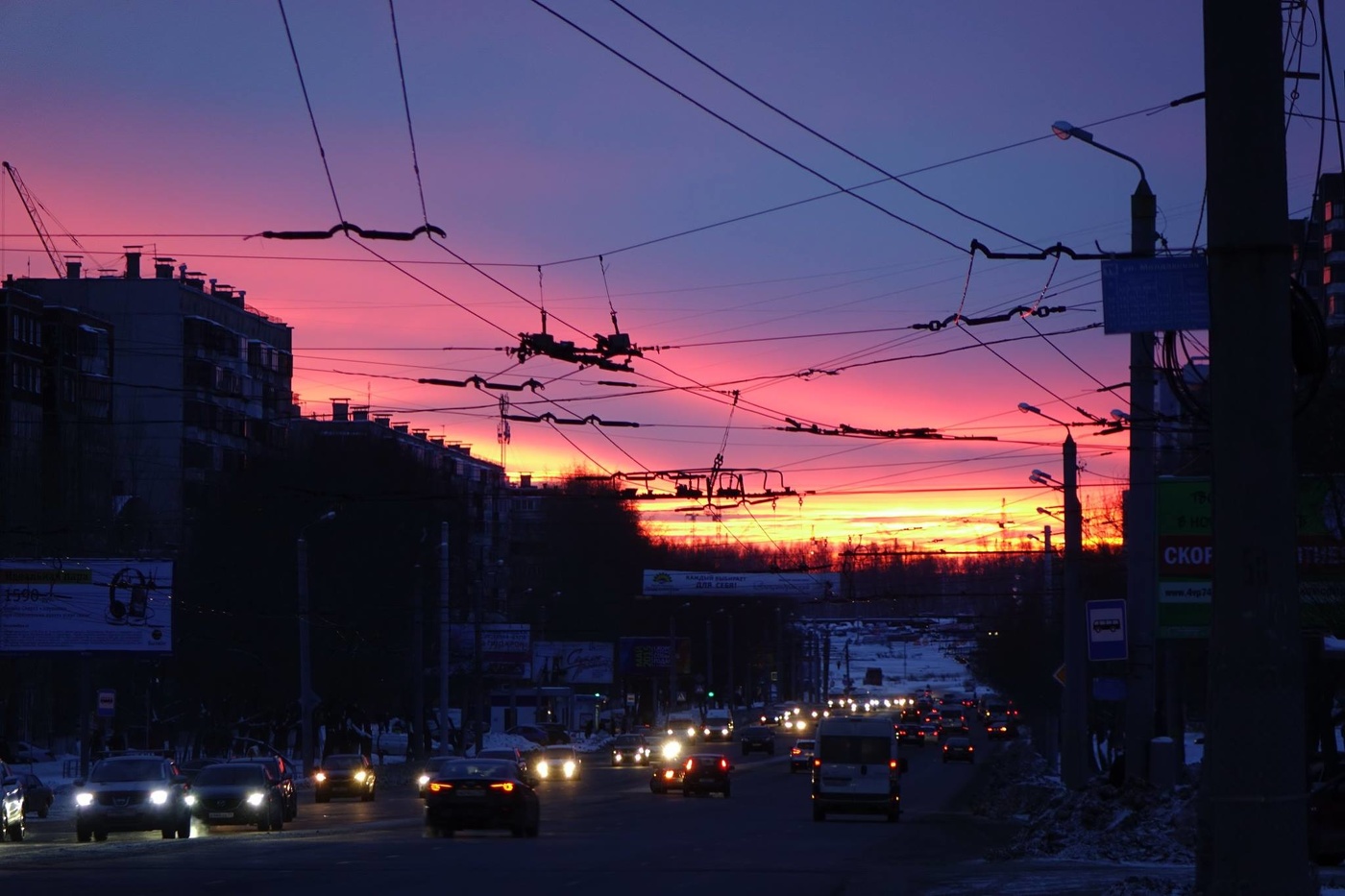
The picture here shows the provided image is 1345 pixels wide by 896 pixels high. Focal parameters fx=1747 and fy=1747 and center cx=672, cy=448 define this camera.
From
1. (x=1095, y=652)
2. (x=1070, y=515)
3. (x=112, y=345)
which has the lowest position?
(x=1095, y=652)

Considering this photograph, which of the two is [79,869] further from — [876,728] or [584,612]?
[584,612]

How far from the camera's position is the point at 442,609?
67062 mm

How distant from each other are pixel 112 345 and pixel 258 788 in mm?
65747

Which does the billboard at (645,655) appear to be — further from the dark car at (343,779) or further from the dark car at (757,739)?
the dark car at (343,779)

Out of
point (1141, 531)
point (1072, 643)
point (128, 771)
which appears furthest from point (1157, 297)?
point (1072, 643)

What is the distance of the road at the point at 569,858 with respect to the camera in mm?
18516

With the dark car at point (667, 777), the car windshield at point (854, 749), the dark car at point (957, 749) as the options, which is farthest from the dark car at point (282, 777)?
the dark car at point (957, 749)

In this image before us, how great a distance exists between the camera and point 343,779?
A: 50.4 m

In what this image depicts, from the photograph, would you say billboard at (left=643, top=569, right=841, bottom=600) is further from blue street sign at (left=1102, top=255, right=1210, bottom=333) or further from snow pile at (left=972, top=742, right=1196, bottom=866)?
blue street sign at (left=1102, top=255, right=1210, bottom=333)

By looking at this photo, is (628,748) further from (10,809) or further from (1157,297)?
(1157,297)

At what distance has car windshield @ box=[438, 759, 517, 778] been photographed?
29656 mm

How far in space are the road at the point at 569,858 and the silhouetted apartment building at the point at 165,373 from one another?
168ft

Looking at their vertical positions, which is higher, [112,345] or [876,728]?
[112,345]

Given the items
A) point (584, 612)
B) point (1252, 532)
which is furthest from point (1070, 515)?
point (584, 612)
